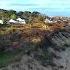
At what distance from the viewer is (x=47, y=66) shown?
22203 millimetres

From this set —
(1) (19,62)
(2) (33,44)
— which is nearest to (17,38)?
(2) (33,44)

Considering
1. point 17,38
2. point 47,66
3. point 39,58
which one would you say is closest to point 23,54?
point 39,58

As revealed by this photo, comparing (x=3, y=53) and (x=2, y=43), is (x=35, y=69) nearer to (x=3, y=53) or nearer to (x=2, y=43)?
(x=3, y=53)

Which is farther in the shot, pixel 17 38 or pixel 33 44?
pixel 17 38

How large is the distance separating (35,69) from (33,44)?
8263 millimetres

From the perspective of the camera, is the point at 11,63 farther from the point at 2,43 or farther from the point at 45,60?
the point at 2,43

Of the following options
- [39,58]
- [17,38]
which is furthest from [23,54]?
[17,38]

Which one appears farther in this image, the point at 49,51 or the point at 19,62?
the point at 49,51

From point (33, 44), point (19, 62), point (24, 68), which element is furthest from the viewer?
point (33, 44)

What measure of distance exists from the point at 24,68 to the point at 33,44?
27.7 ft

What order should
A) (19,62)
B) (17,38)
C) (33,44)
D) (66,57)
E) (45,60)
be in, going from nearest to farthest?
1. (19,62)
2. (45,60)
3. (66,57)
4. (33,44)
5. (17,38)

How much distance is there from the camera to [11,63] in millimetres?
21391

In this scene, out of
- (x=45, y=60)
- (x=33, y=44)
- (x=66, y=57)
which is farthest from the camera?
(x=33, y=44)

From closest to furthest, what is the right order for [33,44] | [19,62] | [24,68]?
[24,68] < [19,62] < [33,44]
